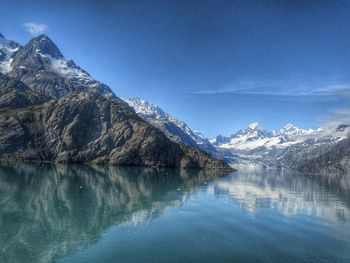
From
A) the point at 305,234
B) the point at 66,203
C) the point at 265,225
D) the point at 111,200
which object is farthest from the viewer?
the point at 111,200

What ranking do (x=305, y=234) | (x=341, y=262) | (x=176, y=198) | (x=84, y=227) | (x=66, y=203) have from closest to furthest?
(x=341, y=262)
(x=84, y=227)
(x=305, y=234)
(x=66, y=203)
(x=176, y=198)

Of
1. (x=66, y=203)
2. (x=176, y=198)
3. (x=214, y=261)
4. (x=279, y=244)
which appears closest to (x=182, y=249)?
(x=214, y=261)

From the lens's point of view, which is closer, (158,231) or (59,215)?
(158,231)

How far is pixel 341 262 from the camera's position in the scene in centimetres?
4706

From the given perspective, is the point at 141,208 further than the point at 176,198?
No

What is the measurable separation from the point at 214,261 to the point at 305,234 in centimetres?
2741

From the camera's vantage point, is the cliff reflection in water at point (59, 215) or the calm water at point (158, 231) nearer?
the calm water at point (158, 231)

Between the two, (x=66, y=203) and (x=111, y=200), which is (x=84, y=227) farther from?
(x=111, y=200)

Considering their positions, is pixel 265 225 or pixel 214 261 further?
pixel 265 225

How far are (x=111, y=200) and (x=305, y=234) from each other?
49.3m

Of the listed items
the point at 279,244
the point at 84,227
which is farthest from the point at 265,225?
the point at 84,227

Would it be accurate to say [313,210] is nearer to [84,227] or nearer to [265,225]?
[265,225]

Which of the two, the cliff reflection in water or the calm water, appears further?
the cliff reflection in water

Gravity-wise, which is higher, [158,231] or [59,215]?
[59,215]
